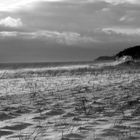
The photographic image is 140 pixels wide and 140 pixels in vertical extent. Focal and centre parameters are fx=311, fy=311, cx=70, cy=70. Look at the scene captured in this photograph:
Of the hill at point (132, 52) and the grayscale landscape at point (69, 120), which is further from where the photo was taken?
the hill at point (132, 52)

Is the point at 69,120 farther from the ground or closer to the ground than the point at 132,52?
closer to the ground

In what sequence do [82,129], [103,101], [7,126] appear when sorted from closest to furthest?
[82,129] → [7,126] → [103,101]

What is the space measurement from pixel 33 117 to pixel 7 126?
3.71 ft

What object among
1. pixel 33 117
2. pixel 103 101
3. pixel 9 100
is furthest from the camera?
pixel 9 100

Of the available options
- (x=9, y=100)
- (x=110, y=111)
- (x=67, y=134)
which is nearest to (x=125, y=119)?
(x=110, y=111)

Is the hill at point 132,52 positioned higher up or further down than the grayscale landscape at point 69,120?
higher up

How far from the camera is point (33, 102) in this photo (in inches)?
450

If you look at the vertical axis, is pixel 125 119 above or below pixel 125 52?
below

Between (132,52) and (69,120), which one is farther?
(132,52)

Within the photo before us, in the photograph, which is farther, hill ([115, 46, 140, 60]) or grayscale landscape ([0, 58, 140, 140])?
hill ([115, 46, 140, 60])

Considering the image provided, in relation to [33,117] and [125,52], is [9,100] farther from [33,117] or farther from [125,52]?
[125,52]

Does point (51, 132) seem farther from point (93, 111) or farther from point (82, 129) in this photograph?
point (93, 111)

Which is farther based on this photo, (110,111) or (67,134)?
(110,111)

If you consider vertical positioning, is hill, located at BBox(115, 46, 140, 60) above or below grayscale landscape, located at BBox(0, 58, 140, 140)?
above
